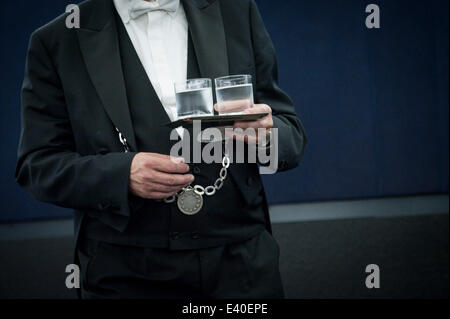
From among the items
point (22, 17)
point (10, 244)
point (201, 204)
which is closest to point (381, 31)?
point (22, 17)

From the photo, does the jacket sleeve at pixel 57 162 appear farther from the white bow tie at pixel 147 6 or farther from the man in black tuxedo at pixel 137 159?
the white bow tie at pixel 147 6

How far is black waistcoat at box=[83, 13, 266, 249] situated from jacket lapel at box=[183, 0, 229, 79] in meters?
0.04

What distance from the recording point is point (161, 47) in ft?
3.59

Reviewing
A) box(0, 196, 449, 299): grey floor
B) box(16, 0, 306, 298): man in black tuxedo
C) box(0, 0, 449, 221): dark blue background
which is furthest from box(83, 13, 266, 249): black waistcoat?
box(0, 0, 449, 221): dark blue background

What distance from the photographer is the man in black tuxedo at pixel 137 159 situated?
96 centimetres

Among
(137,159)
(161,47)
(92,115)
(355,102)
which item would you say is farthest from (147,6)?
(355,102)

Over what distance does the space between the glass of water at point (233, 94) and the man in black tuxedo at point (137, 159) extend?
0.06 metres

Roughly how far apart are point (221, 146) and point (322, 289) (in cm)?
217

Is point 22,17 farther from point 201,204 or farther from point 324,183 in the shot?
point 201,204

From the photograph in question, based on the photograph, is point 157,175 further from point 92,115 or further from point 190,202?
point 92,115

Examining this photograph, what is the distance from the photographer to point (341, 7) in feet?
12.5

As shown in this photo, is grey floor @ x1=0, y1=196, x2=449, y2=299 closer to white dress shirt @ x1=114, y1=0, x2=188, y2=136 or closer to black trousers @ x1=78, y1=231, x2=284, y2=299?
black trousers @ x1=78, y1=231, x2=284, y2=299

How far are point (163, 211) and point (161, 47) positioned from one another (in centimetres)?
41

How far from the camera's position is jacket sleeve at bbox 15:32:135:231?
95 centimetres
